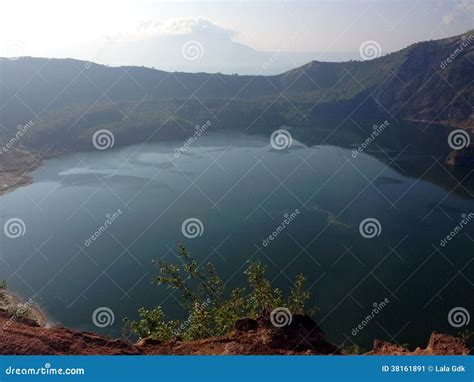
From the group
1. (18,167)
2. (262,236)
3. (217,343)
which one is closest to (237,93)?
(18,167)

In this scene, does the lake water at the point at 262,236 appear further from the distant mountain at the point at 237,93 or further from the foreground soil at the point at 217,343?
the distant mountain at the point at 237,93

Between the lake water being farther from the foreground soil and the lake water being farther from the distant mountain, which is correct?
the distant mountain

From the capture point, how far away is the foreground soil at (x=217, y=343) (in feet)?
25.5

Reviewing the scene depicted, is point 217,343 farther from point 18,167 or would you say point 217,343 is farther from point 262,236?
point 18,167

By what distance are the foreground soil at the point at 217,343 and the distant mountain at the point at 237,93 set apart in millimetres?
62404

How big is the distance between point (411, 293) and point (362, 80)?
85.0m

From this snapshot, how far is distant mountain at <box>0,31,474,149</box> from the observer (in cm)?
7438

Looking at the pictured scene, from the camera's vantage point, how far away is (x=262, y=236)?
102ft

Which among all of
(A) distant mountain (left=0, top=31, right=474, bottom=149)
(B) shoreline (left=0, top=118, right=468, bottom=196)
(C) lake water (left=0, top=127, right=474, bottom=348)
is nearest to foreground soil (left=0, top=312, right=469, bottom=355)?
(C) lake water (left=0, top=127, right=474, bottom=348)

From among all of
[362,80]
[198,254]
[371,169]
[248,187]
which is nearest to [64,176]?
[248,187]

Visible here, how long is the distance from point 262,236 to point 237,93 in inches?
2982

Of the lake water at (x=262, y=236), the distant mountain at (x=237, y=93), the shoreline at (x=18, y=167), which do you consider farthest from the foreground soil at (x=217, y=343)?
the distant mountain at (x=237, y=93)

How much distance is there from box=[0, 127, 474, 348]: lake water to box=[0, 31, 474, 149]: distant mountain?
26001 mm

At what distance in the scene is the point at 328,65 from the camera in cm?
10600
